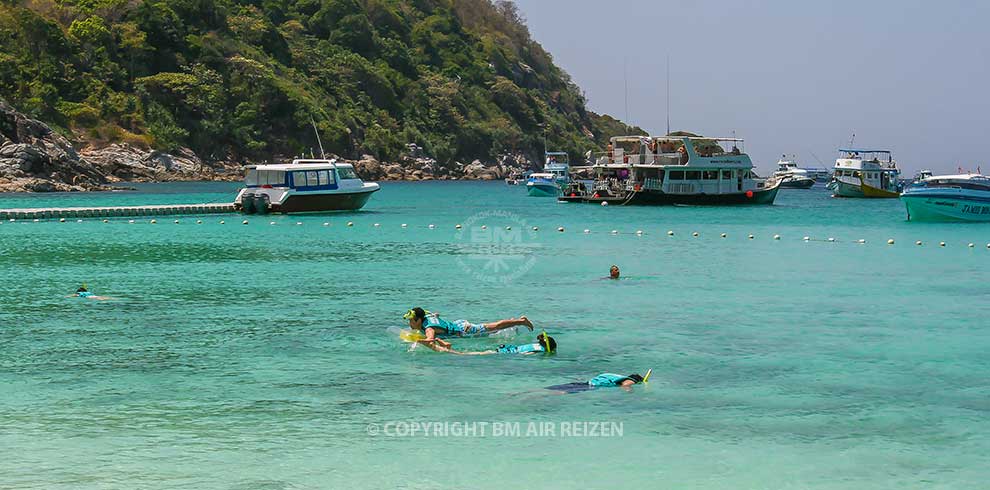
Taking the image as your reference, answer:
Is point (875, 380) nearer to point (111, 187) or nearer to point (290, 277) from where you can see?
point (290, 277)

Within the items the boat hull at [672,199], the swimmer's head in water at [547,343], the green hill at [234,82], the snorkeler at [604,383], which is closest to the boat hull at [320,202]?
the boat hull at [672,199]

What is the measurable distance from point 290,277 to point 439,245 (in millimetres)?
13396

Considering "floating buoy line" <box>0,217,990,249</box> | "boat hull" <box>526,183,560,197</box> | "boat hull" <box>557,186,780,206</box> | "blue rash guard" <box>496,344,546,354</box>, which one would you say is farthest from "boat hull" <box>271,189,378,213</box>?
"blue rash guard" <box>496,344,546,354</box>

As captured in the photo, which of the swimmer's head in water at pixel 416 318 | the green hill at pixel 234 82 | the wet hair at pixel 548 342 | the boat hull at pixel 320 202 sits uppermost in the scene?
the green hill at pixel 234 82

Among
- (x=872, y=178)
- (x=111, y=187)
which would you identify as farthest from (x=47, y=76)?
(x=872, y=178)

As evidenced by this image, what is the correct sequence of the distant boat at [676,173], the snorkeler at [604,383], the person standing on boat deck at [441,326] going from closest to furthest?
1. the snorkeler at [604,383]
2. the person standing on boat deck at [441,326]
3. the distant boat at [676,173]

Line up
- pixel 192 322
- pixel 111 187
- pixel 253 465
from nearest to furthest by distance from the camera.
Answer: pixel 253 465 → pixel 192 322 → pixel 111 187

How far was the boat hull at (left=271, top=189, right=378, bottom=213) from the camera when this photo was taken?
202 feet

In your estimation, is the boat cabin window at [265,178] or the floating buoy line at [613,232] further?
the boat cabin window at [265,178]

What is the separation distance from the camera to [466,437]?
562 inches

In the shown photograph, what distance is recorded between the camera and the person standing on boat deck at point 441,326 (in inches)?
779

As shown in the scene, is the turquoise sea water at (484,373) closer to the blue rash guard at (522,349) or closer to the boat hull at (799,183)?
the blue rash guard at (522,349)

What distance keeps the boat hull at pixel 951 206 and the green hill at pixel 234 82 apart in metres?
92.0

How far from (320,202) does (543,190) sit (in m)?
43.7
